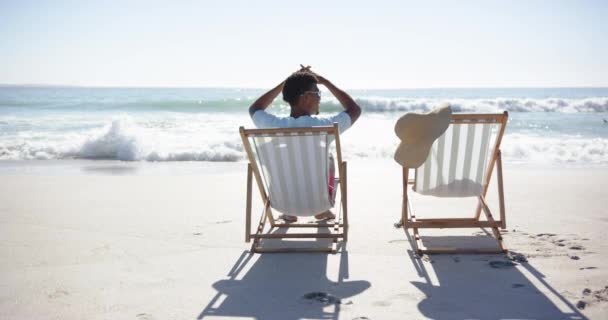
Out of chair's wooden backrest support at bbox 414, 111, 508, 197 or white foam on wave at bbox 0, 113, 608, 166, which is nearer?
chair's wooden backrest support at bbox 414, 111, 508, 197

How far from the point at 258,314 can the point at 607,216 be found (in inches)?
136

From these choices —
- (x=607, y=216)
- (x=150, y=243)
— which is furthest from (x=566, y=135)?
(x=150, y=243)

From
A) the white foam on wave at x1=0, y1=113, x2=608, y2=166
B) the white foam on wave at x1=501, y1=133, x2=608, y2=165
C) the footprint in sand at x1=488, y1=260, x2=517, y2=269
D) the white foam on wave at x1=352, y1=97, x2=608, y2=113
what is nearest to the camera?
the footprint in sand at x1=488, y1=260, x2=517, y2=269

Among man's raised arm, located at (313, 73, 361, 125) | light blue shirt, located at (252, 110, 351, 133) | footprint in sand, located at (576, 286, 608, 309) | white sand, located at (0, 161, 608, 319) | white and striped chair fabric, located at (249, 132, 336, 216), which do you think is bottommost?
white sand, located at (0, 161, 608, 319)

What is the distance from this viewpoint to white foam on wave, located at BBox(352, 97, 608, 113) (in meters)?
23.6

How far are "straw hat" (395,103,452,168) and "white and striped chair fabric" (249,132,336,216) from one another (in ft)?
1.60

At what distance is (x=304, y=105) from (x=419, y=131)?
87 cm

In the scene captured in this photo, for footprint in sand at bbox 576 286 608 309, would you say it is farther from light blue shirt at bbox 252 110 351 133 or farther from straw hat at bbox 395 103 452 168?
light blue shirt at bbox 252 110 351 133

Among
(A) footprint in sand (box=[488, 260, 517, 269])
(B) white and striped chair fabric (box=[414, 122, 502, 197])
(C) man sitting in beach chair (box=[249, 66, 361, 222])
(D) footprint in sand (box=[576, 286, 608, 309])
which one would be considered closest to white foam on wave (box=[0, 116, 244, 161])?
(C) man sitting in beach chair (box=[249, 66, 361, 222])

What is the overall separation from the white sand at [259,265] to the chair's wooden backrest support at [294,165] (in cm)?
38

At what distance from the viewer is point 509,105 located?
80.9 ft

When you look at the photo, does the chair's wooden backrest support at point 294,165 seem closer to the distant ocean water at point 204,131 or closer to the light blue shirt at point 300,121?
the light blue shirt at point 300,121

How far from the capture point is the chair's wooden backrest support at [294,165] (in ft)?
12.1

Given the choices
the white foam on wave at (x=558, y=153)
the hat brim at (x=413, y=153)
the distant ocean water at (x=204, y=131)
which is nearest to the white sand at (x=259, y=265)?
the hat brim at (x=413, y=153)
